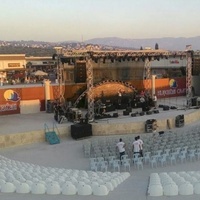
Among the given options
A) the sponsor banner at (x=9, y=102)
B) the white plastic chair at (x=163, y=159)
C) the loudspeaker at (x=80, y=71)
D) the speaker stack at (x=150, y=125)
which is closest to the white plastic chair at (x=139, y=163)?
the white plastic chair at (x=163, y=159)

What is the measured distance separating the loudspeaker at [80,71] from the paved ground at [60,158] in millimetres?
3673

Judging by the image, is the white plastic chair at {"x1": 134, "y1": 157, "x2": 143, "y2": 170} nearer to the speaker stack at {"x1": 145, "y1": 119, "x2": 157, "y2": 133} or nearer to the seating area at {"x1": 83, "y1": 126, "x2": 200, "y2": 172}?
the seating area at {"x1": 83, "y1": 126, "x2": 200, "y2": 172}

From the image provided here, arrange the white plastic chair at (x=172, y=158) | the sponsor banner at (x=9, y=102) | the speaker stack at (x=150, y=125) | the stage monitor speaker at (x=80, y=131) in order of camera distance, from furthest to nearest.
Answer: the sponsor banner at (x=9, y=102) < the speaker stack at (x=150, y=125) < the stage monitor speaker at (x=80, y=131) < the white plastic chair at (x=172, y=158)

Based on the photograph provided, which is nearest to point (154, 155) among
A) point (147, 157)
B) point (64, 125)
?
point (147, 157)

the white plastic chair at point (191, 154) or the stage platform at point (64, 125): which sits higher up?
the white plastic chair at point (191, 154)

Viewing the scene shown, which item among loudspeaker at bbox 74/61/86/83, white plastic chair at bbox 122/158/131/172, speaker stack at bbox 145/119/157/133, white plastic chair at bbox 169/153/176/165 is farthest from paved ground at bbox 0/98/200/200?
loudspeaker at bbox 74/61/86/83

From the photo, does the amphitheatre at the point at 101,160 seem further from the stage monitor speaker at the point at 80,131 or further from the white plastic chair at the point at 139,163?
the stage monitor speaker at the point at 80,131

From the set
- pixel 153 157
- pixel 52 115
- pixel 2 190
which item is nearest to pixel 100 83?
pixel 52 115

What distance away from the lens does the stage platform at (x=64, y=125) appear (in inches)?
805

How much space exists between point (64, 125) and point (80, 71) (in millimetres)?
6444

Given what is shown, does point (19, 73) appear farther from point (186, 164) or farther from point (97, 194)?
point (97, 194)

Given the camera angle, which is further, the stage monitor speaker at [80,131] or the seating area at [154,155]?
the stage monitor speaker at [80,131]

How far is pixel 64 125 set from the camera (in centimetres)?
2233

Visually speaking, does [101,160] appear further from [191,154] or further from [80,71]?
[80,71]
